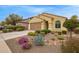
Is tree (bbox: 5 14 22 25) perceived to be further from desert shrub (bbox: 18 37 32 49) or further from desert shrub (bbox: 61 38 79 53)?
desert shrub (bbox: 61 38 79 53)

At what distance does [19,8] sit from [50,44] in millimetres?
464

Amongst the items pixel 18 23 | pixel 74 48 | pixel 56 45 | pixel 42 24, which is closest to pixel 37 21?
pixel 42 24

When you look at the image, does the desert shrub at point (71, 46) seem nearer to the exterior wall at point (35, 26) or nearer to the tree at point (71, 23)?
the tree at point (71, 23)

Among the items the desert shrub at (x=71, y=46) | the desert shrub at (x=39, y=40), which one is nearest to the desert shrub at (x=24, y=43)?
the desert shrub at (x=39, y=40)

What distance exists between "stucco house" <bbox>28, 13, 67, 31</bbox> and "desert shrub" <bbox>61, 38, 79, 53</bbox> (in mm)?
148

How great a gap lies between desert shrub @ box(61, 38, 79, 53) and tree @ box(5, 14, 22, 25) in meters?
0.51

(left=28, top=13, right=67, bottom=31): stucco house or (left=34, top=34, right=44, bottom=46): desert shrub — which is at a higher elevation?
(left=28, top=13, right=67, bottom=31): stucco house

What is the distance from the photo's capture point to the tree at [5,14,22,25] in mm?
1761

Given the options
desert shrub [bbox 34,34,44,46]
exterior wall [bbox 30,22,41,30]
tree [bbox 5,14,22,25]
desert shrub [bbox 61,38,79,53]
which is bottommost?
desert shrub [bbox 61,38,79,53]

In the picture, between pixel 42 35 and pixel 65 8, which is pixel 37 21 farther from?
pixel 65 8

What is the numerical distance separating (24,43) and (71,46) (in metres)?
0.46

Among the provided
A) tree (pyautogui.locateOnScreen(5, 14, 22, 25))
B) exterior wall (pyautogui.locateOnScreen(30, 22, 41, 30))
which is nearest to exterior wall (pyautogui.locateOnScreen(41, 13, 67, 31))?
exterior wall (pyautogui.locateOnScreen(30, 22, 41, 30))

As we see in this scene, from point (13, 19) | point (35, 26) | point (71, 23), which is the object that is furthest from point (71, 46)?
point (13, 19)
